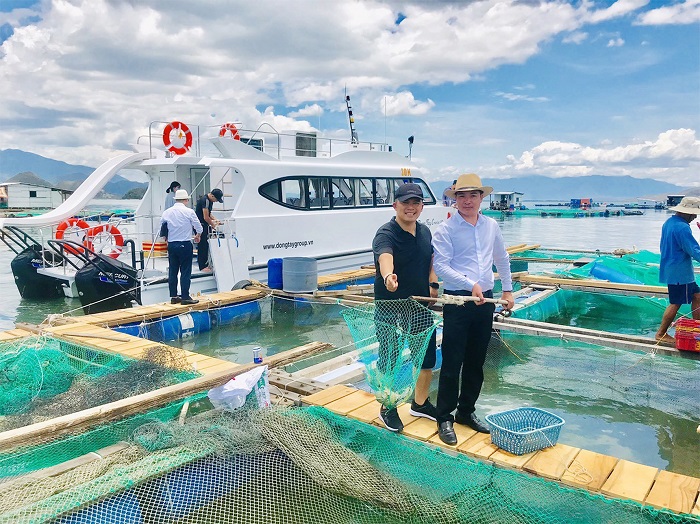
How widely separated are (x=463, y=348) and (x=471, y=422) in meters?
0.63

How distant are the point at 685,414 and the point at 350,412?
Result: 4.06 meters

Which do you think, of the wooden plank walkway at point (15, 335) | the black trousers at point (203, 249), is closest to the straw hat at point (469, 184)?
the wooden plank walkway at point (15, 335)

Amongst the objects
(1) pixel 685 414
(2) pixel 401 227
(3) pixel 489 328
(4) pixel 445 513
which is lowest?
(1) pixel 685 414

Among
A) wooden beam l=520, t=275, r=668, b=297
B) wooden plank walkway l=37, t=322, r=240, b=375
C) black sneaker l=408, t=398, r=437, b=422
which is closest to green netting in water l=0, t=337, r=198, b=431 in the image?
wooden plank walkway l=37, t=322, r=240, b=375

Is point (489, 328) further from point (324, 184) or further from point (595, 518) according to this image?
point (324, 184)

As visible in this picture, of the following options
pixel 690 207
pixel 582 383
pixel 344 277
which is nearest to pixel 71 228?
pixel 344 277

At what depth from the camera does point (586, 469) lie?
10.6ft

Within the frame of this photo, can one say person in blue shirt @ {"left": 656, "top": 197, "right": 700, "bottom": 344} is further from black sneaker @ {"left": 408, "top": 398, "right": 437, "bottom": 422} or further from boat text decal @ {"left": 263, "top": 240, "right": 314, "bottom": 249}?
boat text decal @ {"left": 263, "top": 240, "right": 314, "bottom": 249}

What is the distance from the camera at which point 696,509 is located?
2.79 m

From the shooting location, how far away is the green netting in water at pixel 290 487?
9.32 feet

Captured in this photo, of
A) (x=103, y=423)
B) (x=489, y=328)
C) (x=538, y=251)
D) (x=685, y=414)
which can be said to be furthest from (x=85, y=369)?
(x=538, y=251)

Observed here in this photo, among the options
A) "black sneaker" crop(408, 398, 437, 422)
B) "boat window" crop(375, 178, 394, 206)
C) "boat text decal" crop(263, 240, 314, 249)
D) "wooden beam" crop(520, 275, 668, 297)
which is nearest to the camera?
"black sneaker" crop(408, 398, 437, 422)

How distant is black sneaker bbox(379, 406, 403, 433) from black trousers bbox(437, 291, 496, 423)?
0.91ft

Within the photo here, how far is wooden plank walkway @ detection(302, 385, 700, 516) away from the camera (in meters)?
2.93
